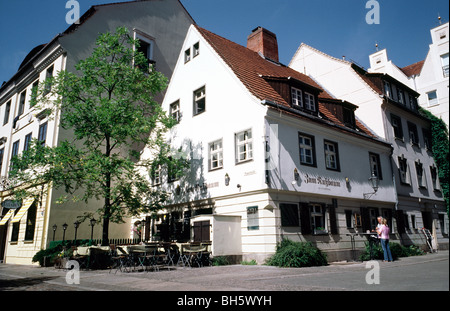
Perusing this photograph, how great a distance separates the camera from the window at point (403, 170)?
23172mm

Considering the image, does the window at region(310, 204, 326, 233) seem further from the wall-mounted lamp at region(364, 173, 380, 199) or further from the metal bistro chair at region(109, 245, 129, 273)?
the metal bistro chair at region(109, 245, 129, 273)

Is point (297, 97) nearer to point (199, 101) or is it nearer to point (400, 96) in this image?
point (199, 101)

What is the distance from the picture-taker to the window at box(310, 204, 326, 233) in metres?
16.3

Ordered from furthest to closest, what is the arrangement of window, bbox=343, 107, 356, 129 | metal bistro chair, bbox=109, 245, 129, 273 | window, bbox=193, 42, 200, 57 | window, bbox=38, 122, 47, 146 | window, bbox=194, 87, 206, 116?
window, bbox=38, 122, 47, 146
window, bbox=343, 107, 356, 129
window, bbox=193, 42, 200, 57
window, bbox=194, 87, 206, 116
metal bistro chair, bbox=109, 245, 129, 273

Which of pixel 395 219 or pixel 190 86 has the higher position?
pixel 190 86

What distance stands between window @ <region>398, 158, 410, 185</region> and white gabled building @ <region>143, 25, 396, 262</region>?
2.01 m

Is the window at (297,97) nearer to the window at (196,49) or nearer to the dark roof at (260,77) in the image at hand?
the dark roof at (260,77)

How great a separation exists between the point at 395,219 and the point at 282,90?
11004 mm

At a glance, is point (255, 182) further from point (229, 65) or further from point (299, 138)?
point (229, 65)

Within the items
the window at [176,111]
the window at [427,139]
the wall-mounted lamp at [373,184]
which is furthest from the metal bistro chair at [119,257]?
the window at [427,139]

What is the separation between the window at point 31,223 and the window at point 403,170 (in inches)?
917

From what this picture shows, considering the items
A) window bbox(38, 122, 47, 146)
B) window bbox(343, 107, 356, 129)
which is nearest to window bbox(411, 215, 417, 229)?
window bbox(343, 107, 356, 129)

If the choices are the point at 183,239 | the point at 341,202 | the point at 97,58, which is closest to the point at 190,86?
the point at 97,58

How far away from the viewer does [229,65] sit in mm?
17625
